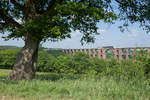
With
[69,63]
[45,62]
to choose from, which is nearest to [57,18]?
[69,63]

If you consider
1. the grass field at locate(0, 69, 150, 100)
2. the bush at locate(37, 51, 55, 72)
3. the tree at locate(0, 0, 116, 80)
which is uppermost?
the tree at locate(0, 0, 116, 80)

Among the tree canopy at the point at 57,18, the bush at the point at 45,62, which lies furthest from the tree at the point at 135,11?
the bush at the point at 45,62

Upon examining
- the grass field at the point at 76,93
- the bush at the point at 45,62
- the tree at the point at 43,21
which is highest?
the tree at the point at 43,21

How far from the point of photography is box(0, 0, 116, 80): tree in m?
8.29

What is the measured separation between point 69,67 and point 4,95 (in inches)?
723

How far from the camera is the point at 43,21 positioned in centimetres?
891

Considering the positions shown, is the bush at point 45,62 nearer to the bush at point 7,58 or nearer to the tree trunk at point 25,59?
the bush at point 7,58

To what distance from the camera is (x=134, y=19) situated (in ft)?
40.7

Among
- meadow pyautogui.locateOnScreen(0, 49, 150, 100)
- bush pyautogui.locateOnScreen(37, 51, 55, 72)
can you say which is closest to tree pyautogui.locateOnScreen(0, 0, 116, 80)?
meadow pyautogui.locateOnScreen(0, 49, 150, 100)

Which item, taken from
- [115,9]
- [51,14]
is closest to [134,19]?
[115,9]

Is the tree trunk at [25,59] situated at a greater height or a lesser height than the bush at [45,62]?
greater

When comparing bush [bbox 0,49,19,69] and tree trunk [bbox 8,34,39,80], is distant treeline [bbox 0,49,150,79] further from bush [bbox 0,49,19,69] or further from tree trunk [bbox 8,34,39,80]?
tree trunk [bbox 8,34,39,80]

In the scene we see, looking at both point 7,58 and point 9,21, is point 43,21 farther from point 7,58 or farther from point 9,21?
point 7,58

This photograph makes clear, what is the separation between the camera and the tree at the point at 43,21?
8.29 metres
